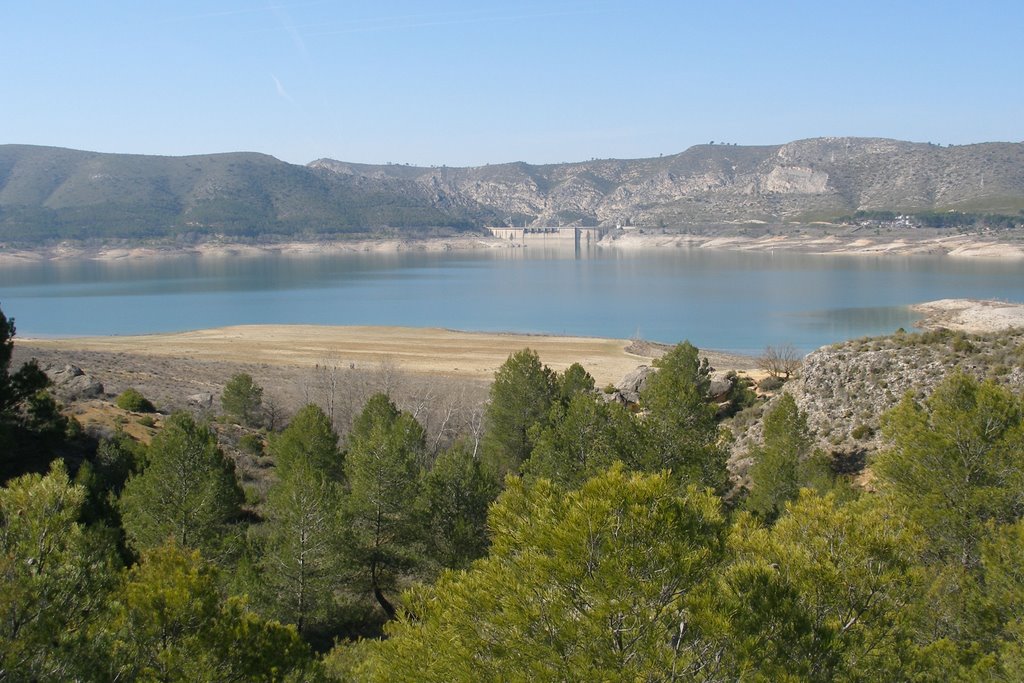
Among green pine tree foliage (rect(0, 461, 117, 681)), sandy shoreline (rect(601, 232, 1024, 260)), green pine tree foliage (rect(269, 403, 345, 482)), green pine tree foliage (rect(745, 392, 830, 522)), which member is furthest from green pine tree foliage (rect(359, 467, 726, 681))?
sandy shoreline (rect(601, 232, 1024, 260))

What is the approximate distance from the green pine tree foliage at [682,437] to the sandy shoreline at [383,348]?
25633mm

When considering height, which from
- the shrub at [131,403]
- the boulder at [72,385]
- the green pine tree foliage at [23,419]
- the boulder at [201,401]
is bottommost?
the boulder at [201,401]

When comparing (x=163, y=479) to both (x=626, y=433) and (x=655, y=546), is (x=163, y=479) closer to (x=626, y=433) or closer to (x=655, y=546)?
(x=626, y=433)

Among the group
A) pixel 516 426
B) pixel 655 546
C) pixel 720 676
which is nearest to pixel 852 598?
pixel 720 676

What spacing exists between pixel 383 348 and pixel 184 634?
5238cm

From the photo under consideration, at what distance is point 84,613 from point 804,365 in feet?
78.8

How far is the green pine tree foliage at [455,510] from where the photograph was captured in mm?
17172

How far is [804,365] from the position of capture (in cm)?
2688

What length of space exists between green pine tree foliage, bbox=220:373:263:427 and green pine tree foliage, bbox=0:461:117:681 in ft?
84.1

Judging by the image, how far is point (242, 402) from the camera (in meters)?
32.5

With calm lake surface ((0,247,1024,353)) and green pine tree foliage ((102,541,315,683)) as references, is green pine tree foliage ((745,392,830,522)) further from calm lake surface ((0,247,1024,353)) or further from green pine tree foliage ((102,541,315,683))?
calm lake surface ((0,247,1024,353))

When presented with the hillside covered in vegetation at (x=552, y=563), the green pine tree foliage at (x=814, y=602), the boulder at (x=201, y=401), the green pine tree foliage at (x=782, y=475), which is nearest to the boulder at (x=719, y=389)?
the green pine tree foliage at (x=782, y=475)

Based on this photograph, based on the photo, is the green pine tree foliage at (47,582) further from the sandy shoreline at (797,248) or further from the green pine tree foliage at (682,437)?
the sandy shoreline at (797,248)

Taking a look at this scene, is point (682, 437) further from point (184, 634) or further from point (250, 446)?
point (250, 446)
